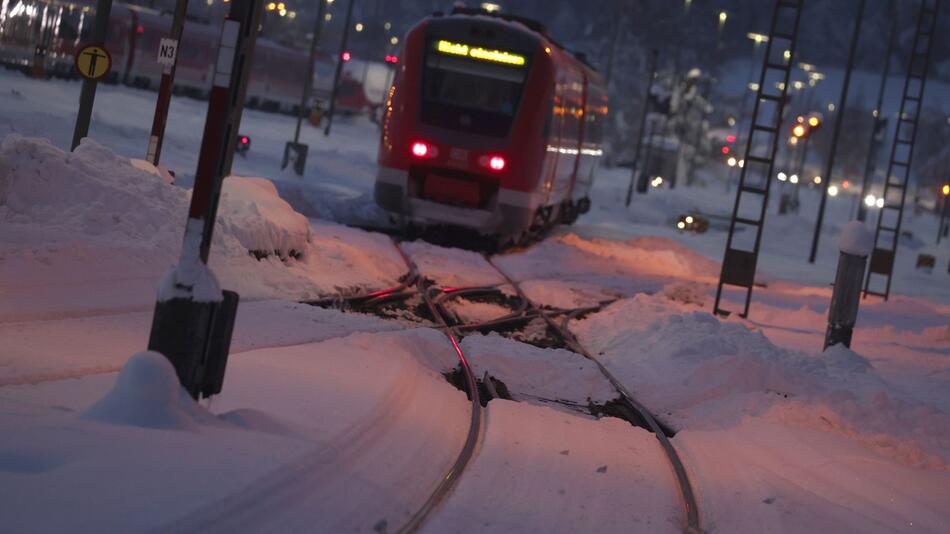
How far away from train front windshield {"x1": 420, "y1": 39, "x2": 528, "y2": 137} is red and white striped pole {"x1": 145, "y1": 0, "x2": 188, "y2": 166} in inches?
186

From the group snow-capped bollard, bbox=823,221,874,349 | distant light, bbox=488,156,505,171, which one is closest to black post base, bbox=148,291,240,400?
snow-capped bollard, bbox=823,221,874,349

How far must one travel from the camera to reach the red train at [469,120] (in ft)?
66.7

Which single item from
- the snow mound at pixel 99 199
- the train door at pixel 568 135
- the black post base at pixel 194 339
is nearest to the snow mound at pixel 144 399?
the black post base at pixel 194 339

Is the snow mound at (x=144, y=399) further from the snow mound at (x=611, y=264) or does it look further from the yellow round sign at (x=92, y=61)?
the snow mound at (x=611, y=264)

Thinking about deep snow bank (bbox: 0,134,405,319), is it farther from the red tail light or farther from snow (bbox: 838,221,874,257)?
snow (bbox: 838,221,874,257)

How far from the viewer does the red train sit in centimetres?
2033

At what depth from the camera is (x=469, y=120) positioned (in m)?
20.4

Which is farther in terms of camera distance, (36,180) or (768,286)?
(768,286)

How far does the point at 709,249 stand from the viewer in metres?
33.8

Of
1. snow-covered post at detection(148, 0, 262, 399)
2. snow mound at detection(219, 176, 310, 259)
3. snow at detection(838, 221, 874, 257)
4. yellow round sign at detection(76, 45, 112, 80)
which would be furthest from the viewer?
yellow round sign at detection(76, 45, 112, 80)

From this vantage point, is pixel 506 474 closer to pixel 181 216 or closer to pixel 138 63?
pixel 181 216

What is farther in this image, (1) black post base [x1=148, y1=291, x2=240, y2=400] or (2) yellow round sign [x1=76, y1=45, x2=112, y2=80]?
(2) yellow round sign [x1=76, y1=45, x2=112, y2=80]

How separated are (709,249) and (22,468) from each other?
29.7m

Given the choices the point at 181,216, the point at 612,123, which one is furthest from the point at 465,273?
the point at 612,123
